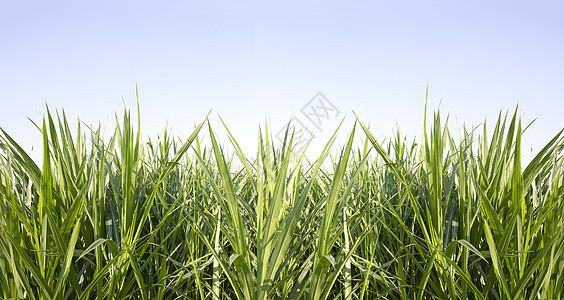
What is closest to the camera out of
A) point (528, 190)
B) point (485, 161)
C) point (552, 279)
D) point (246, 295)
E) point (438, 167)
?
point (246, 295)

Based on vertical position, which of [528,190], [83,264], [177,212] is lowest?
[83,264]

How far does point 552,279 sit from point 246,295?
3.79 feet

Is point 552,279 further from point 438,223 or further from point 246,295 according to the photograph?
point 246,295

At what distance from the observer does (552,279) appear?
5.35 feet

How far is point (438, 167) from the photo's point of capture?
174 centimetres

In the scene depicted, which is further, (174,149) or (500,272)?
(174,149)

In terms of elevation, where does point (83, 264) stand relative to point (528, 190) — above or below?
below

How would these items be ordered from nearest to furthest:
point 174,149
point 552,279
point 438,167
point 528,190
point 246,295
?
point 246,295
point 552,279
point 438,167
point 528,190
point 174,149

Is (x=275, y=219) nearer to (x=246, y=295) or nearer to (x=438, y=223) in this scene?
(x=246, y=295)

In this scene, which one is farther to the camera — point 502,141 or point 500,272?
point 502,141

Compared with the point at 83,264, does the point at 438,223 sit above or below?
above

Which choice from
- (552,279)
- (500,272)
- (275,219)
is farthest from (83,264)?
(552,279)

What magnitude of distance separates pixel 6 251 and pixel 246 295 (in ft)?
2.83

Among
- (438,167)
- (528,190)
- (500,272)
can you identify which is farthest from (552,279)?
(438,167)
